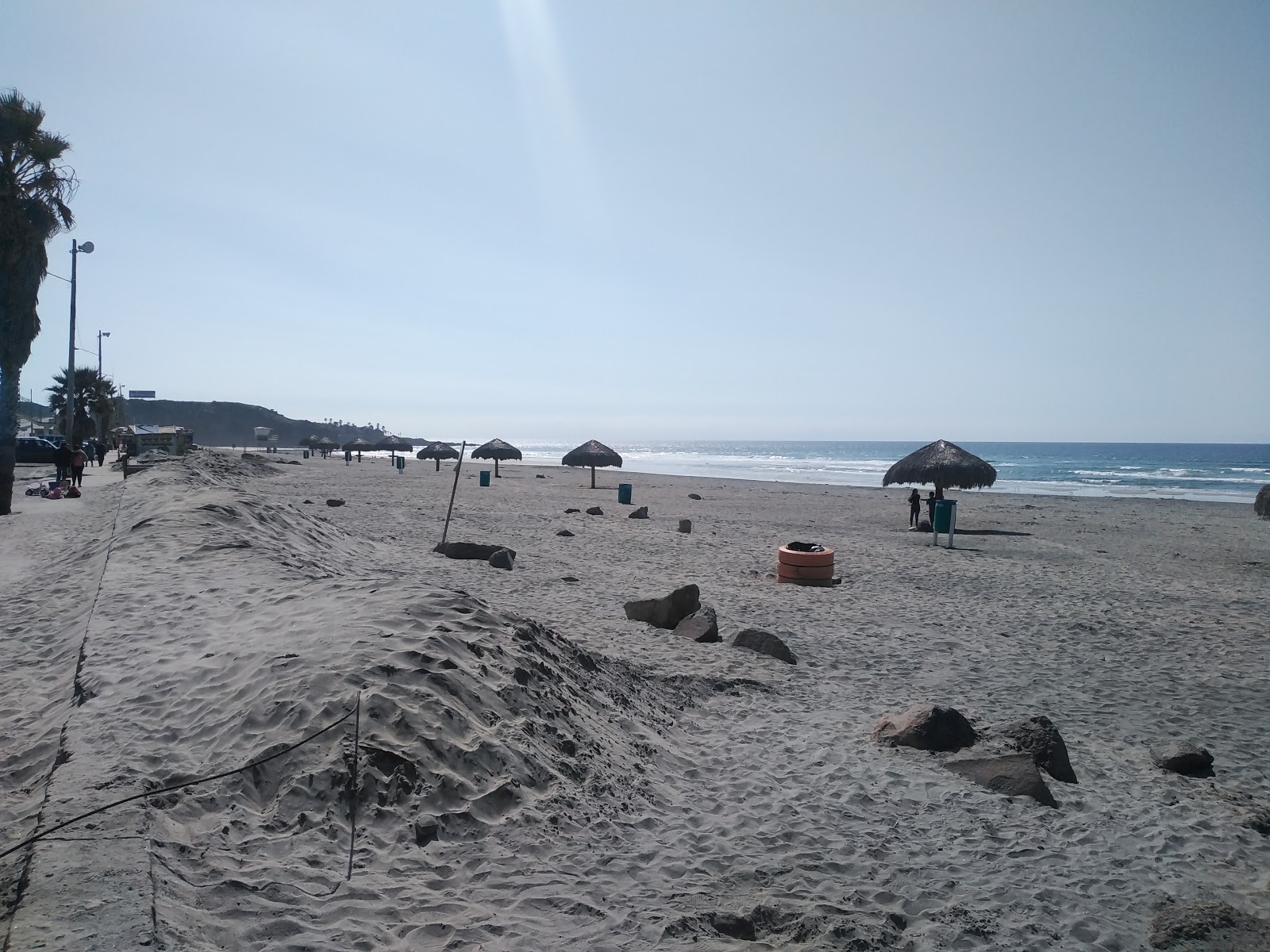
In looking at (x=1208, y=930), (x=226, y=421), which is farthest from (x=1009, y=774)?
(x=226, y=421)

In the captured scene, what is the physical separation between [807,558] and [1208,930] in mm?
8703

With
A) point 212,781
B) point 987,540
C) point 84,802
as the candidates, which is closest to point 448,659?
point 212,781

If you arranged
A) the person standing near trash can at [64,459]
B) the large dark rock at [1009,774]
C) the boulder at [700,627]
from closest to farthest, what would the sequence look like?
1. the large dark rock at [1009,774]
2. the boulder at [700,627]
3. the person standing near trash can at [64,459]

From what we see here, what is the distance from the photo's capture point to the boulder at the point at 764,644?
8.24 m

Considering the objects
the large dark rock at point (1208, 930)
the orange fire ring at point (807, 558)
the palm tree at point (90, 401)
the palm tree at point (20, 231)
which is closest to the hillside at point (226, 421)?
the palm tree at point (90, 401)

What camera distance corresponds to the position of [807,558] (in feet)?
40.6

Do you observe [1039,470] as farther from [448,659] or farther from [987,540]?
[448,659]

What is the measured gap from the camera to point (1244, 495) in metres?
39.2

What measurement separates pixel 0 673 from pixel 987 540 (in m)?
18.8

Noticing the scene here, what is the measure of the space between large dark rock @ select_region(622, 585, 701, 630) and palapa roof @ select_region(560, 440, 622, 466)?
72.2ft

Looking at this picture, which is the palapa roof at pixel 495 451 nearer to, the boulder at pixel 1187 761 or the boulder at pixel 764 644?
the boulder at pixel 764 644

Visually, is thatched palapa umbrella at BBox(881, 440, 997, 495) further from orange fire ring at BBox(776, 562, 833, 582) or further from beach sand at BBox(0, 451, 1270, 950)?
beach sand at BBox(0, 451, 1270, 950)

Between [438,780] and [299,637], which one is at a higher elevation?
[299,637]

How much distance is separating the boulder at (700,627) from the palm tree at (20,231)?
14541mm
